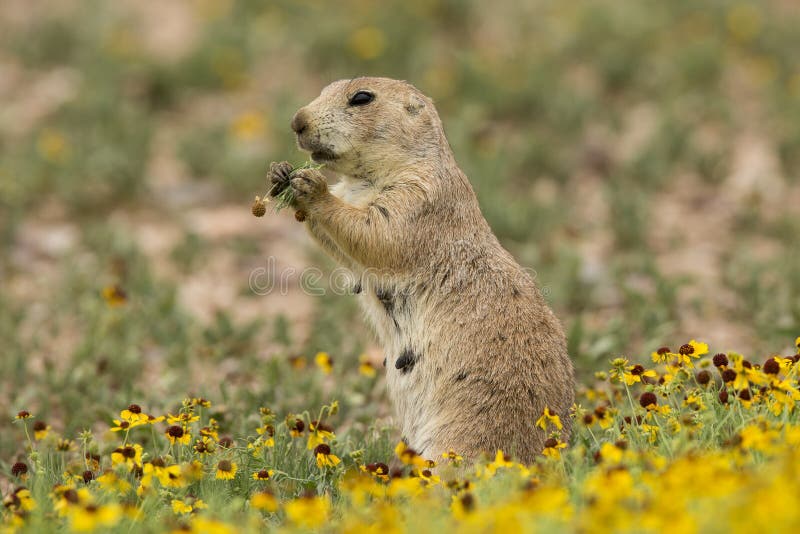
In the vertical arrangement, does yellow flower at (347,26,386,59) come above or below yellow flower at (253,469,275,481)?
above

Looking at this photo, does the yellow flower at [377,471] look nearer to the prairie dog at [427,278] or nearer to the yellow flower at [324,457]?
the yellow flower at [324,457]

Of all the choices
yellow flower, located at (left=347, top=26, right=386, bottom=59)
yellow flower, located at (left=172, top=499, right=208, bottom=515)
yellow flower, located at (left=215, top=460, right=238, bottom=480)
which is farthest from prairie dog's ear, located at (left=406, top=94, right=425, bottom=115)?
yellow flower, located at (left=347, top=26, right=386, bottom=59)

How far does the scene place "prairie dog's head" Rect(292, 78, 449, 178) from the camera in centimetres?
517

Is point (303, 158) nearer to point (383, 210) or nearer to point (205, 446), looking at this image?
point (383, 210)

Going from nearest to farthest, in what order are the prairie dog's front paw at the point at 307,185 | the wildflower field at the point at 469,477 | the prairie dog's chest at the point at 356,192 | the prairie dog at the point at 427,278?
the wildflower field at the point at 469,477, the prairie dog at the point at 427,278, the prairie dog's front paw at the point at 307,185, the prairie dog's chest at the point at 356,192

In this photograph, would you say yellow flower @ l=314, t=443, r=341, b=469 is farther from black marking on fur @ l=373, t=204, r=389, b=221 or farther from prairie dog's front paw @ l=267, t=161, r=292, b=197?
prairie dog's front paw @ l=267, t=161, r=292, b=197

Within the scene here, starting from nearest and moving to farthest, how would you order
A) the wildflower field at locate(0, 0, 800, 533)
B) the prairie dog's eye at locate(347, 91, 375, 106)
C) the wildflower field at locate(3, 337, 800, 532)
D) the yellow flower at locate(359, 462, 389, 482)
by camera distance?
1. the wildflower field at locate(3, 337, 800, 532)
2. the wildflower field at locate(0, 0, 800, 533)
3. the yellow flower at locate(359, 462, 389, 482)
4. the prairie dog's eye at locate(347, 91, 375, 106)

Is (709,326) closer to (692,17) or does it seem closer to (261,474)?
(261,474)

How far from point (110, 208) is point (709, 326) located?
16.9 ft

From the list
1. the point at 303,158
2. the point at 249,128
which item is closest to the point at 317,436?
the point at 303,158

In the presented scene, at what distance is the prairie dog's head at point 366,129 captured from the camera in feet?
17.0

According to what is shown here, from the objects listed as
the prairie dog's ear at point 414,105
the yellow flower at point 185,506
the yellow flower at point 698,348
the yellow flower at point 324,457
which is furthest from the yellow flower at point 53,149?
the yellow flower at point 698,348

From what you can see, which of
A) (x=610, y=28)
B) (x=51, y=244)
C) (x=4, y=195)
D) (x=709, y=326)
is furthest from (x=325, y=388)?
(x=610, y=28)

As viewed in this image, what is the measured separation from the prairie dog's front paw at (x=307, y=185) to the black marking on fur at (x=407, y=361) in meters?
0.85
